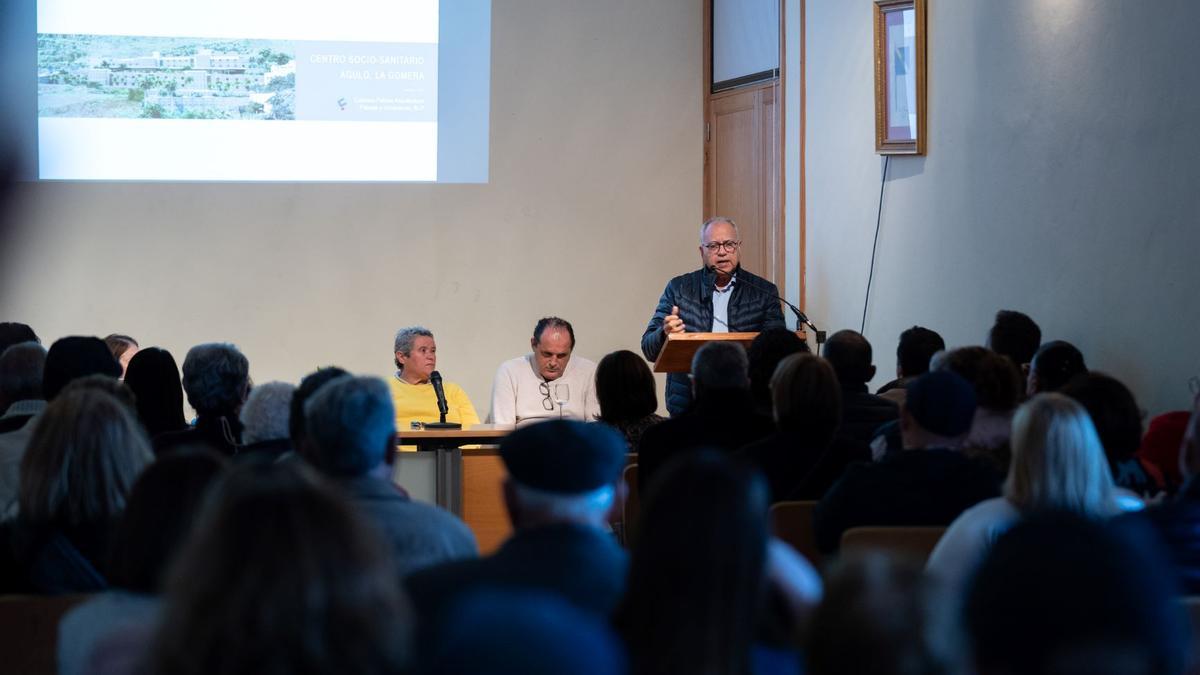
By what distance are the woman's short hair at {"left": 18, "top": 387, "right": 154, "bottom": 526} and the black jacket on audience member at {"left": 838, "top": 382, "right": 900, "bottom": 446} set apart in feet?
8.30

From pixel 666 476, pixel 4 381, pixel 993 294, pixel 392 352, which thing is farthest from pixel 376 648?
pixel 392 352

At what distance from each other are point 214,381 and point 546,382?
3.04 m

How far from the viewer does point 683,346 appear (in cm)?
560

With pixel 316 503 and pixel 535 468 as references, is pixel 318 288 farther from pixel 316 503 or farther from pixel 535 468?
pixel 316 503

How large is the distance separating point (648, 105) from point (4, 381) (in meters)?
5.09

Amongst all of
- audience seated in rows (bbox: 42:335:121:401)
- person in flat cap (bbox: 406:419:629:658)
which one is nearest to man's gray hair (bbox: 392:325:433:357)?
audience seated in rows (bbox: 42:335:121:401)

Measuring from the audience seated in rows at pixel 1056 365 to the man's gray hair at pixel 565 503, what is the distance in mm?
2648

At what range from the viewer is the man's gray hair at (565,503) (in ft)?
6.79

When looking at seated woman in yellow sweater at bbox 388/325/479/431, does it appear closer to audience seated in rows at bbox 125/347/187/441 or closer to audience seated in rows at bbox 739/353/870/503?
audience seated in rows at bbox 125/347/187/441

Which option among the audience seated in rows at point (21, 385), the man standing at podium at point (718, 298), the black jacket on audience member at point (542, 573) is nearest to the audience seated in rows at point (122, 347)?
the audience seated in rows at point (21, 385)

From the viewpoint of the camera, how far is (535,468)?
6.81ft

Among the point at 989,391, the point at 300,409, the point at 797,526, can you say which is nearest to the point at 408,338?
the point at 300,409

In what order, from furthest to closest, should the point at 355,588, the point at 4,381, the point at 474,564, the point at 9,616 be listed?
the point at 4,381
the point at 9,616
the point at 474,564
the point at 355,588

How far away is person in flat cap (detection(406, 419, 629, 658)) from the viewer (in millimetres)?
1815
